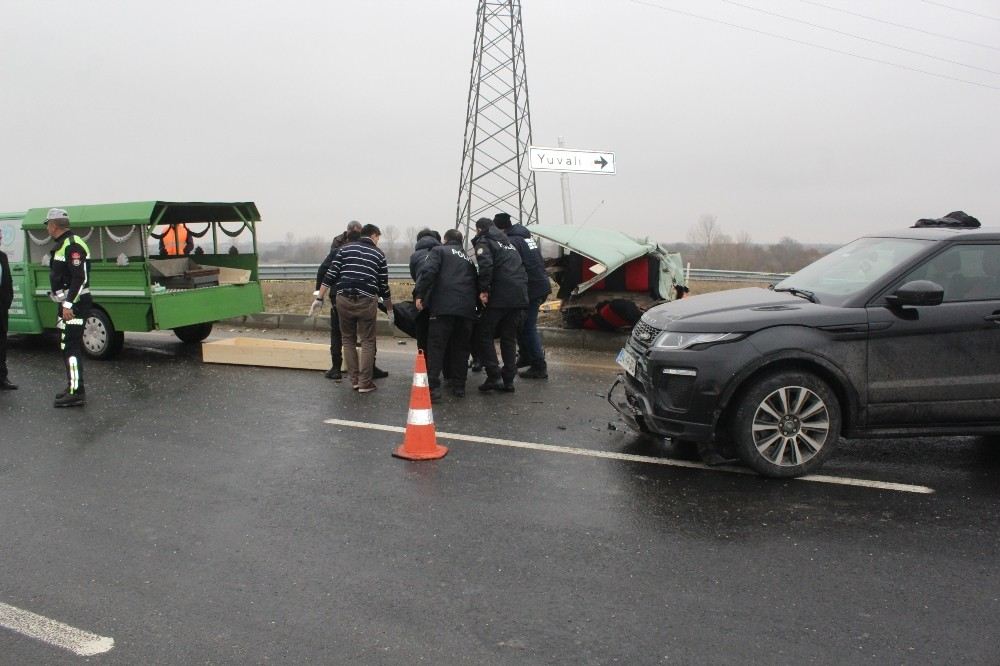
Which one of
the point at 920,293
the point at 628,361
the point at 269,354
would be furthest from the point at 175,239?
the point at 920,293

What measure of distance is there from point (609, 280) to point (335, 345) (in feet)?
14.3

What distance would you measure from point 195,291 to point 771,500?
26.0 ft

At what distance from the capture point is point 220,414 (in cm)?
741

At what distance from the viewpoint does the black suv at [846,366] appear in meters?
5.31

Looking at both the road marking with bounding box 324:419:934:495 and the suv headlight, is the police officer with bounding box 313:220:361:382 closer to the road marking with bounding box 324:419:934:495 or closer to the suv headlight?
the road marking with bounding box 324:419:934:495

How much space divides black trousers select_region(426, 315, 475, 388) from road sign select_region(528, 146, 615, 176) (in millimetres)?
8213

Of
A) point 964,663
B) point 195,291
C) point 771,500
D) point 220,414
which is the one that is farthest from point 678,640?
point 195,291

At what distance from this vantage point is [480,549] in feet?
14.2

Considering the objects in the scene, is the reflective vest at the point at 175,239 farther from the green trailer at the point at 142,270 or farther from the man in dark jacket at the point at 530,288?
the man in dark jacket at the point at 530,288

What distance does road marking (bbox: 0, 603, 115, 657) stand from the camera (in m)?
3.32

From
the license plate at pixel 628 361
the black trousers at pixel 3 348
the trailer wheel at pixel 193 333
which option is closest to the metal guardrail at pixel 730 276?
the trailer wheel at pixel 193 333

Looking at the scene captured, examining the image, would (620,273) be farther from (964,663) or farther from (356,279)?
(964,663)

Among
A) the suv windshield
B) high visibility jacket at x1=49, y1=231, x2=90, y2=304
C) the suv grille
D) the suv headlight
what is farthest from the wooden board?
the suv windshield

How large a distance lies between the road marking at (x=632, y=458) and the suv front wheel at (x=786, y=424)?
7.1 inches
